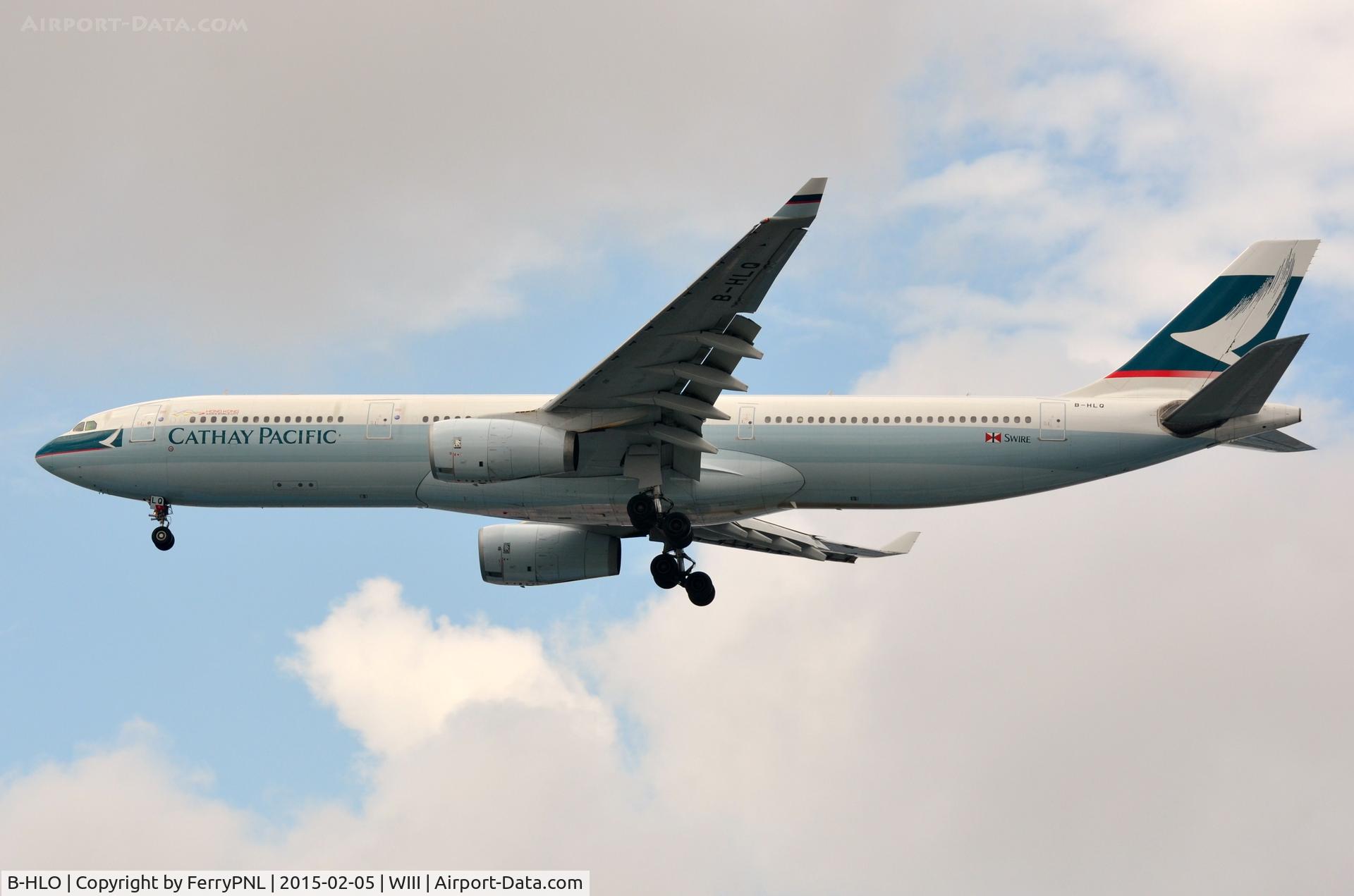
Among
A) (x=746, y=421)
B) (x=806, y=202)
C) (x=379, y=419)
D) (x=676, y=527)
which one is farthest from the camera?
(x=379, y=419)

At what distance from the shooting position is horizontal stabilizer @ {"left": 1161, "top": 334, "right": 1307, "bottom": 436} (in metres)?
32.4

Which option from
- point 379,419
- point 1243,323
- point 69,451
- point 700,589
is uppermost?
point 1243,323

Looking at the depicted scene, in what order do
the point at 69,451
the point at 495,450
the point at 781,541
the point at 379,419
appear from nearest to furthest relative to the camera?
the point at 495,450, the point at 379,419, the point at 69,451, the point at 781,541

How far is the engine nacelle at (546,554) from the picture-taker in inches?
1619

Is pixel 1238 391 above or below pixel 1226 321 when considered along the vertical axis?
below

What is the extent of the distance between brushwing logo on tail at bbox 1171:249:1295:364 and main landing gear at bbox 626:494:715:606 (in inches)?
520

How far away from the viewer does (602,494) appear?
1412 inches

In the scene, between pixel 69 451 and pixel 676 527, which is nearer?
pixel 676 527

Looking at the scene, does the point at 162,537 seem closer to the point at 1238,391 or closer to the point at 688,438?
the point at 688,438

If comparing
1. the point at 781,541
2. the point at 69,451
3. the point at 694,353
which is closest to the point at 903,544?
the point at 781,541

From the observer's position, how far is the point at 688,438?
34594 millimetres

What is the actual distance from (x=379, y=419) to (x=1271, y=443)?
69.8ft

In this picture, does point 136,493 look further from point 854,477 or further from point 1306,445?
point 1306,445

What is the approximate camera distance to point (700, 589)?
3850 cm
